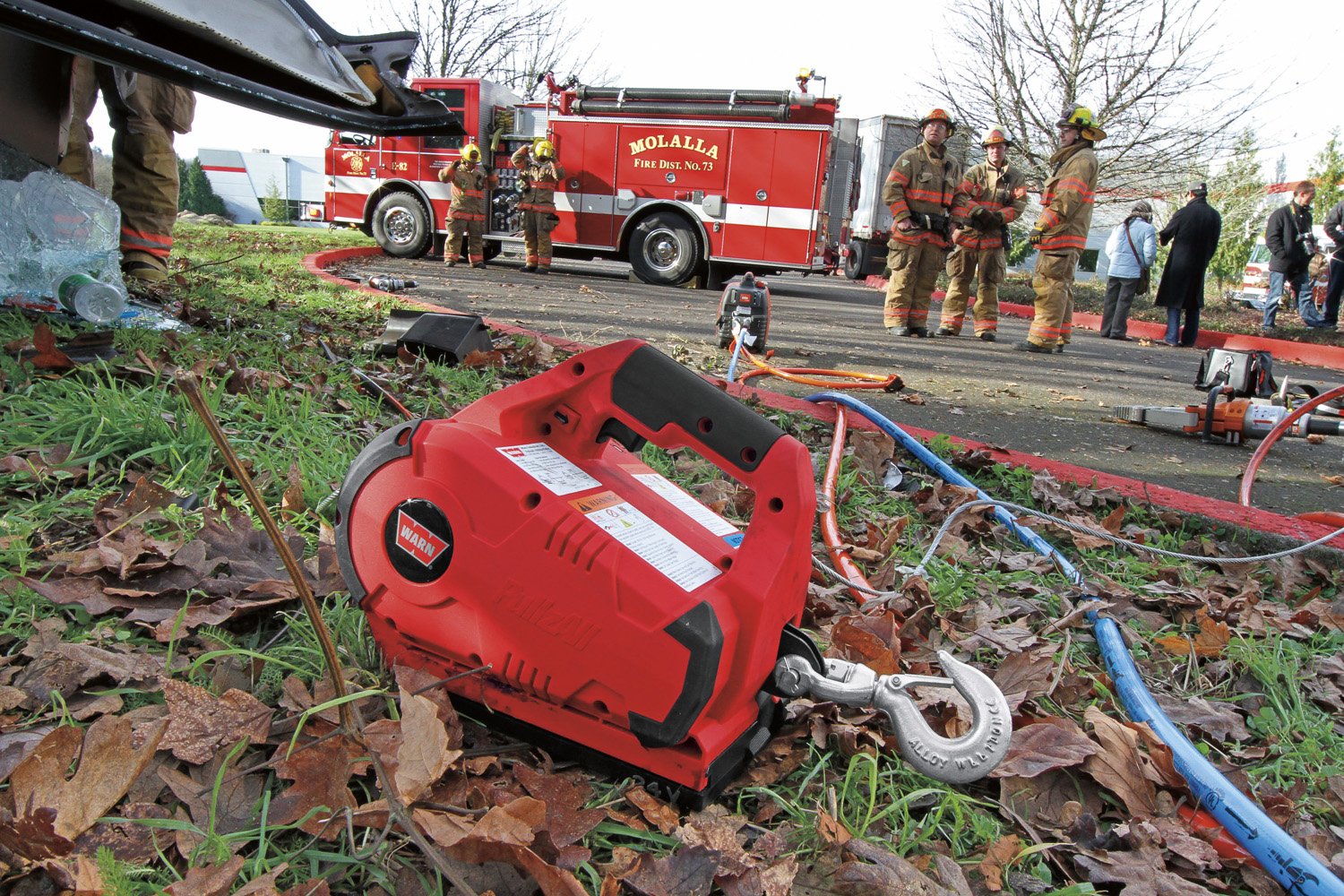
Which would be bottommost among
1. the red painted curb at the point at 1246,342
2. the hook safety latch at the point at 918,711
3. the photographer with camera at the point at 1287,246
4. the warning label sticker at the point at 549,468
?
the hook safety latch at the point at 918,711

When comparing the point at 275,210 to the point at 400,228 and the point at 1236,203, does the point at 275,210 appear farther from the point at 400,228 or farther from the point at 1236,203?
the point at 1236,203

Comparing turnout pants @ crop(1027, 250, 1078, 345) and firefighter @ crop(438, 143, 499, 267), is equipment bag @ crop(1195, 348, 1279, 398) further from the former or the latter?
firefighter @ crop(438, 143, 499, 267)

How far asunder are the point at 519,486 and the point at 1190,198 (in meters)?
12.9

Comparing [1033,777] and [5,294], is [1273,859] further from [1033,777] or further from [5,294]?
[5,294]

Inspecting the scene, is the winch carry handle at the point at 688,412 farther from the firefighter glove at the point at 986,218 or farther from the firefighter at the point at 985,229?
the firefighter glove at the point at 986,218

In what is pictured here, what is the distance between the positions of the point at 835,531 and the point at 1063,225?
22.2ft

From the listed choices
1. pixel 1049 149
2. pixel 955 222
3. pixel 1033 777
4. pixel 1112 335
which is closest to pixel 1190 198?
pixel 1112 335

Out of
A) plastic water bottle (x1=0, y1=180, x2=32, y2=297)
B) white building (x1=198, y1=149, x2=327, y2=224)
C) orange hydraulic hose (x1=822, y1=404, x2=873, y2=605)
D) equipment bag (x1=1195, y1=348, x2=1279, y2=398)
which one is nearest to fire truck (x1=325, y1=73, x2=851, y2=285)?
equipment bag (x1=1195, y1=348, x2=1279, y2=398)

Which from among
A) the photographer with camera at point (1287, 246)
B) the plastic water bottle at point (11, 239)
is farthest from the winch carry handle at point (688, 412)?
the photographer with camera at point (1287, 246)

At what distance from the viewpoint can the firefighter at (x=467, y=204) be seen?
12.9 meters

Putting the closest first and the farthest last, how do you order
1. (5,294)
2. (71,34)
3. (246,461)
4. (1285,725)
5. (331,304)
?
(71,34), (1285,725), (246,461), (5,294), (331,304)

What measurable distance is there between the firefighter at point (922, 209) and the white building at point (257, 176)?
A: 36.7 metres

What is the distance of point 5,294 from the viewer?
3441 mm

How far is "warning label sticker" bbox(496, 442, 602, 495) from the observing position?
56.3 inches
